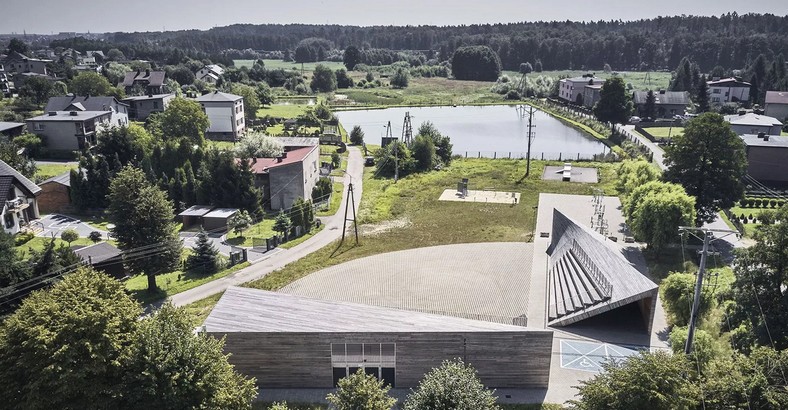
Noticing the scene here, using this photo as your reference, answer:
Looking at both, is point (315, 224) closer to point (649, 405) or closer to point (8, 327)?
point (8, 327)

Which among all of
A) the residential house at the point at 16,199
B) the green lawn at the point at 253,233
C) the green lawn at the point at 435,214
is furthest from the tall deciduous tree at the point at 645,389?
the residential house at the point at 16,199

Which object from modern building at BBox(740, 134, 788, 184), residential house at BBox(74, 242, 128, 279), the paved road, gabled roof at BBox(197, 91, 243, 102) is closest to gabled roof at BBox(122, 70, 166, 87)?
gabled roof at BBox(197, 91, 243, 102)

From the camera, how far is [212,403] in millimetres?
14750

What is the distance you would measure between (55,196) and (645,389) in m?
43.0

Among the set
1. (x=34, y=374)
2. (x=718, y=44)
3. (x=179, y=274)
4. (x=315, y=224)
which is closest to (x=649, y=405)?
(x=34, y=374)

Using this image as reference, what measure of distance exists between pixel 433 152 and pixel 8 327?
41.6 meters

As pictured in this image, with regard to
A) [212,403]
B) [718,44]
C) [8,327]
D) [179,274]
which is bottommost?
[179,274]

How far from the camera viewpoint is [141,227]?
88.1 feet

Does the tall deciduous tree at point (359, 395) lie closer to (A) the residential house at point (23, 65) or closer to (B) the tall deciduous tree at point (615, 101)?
(B) the tall deciduous tree at point (615, 101)

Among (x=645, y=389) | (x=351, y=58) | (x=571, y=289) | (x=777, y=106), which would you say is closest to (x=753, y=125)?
(x=777, y=106)

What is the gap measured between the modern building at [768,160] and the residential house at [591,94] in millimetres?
40376

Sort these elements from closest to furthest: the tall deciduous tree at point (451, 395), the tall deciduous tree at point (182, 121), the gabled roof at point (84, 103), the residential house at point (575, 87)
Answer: the tall deciduous tree at point (451, 395) → the tall deciduous tree at point (182, 121) → the gabled roof at point (84, 103) → the residential house at point (575, 87)

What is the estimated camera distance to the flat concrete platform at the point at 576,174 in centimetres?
4838

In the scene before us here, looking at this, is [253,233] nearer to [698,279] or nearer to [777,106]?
[698,279]
